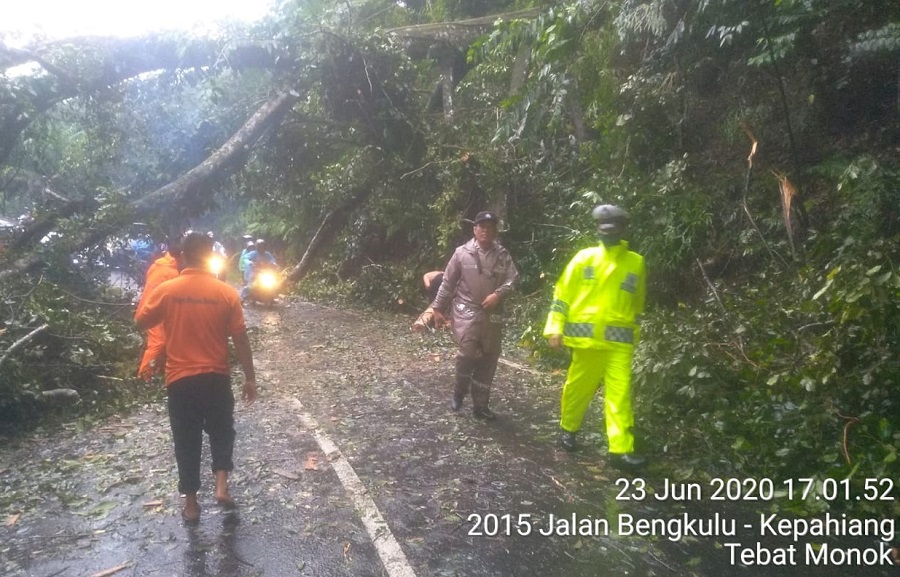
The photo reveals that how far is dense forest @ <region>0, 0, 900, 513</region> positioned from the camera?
605cm

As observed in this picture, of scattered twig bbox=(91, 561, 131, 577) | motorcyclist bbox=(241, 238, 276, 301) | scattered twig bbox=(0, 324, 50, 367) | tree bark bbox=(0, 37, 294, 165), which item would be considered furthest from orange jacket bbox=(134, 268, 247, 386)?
motorcyclist bbox=(241, 238, 276, 301)

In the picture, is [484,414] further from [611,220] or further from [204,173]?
[204,173]

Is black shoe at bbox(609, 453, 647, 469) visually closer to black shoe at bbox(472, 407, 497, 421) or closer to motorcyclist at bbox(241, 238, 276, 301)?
black shoe at bbox(472, 407, 497, 421)

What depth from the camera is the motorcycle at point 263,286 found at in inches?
662

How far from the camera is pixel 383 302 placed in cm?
1623

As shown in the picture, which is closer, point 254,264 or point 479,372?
point 479,372

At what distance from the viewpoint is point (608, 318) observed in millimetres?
5418

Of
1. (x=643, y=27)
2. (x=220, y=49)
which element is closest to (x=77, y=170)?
(x=220, y=49)

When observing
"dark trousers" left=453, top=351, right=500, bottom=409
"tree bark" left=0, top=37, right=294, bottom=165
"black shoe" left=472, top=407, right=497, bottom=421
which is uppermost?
"tree bark" left=0, top=37, right=294, bottom=165

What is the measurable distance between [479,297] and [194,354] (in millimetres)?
2896

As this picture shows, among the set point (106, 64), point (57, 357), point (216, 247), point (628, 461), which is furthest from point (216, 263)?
point (216, 247)

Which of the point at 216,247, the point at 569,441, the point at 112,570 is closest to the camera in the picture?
the point at 112,570

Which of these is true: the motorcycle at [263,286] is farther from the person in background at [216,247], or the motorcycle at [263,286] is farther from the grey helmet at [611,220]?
the grey helmet at [611,220]

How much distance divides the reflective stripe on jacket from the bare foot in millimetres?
2789
